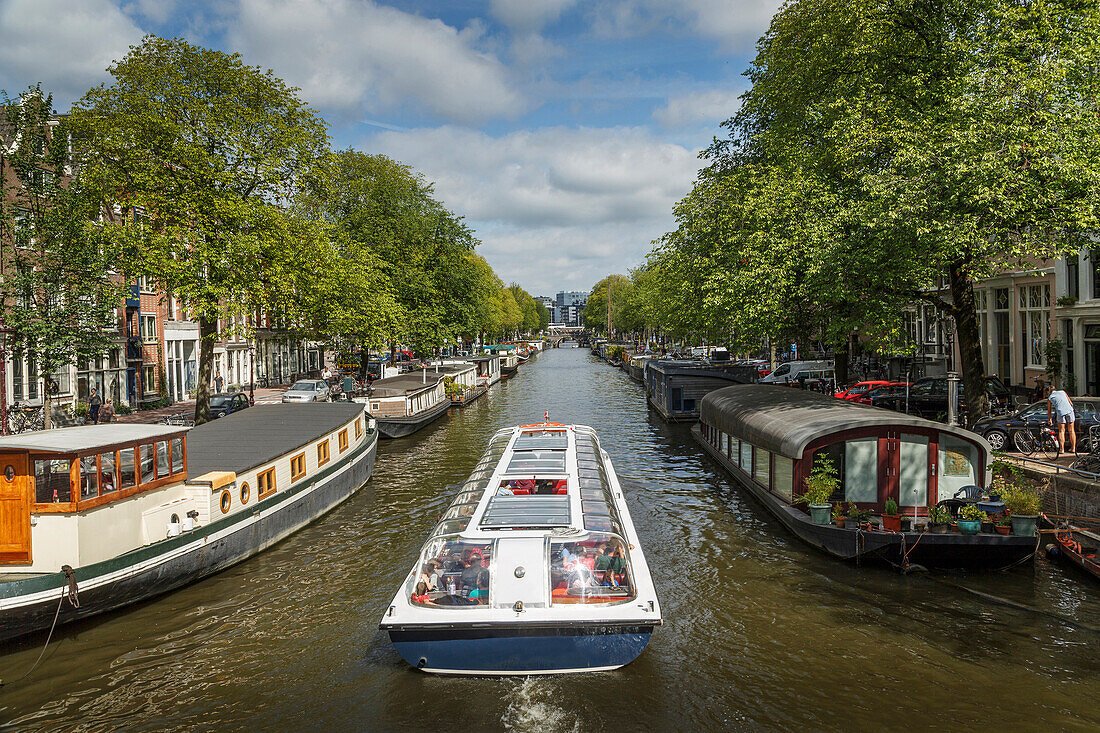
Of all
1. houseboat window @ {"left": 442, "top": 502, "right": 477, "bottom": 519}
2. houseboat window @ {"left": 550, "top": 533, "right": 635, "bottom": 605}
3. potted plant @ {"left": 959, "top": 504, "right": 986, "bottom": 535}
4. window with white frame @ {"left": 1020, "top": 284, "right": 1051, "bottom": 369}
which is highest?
window with white frame @ {"left": 1020, "top": 284, "right": 1051, "bottom": 369}

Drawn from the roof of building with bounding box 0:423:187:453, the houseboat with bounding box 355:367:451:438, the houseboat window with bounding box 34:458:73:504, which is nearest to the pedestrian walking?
the houseboat with bounding box 355:367:451:438

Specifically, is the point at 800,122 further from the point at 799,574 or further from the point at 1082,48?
the point at 799,574

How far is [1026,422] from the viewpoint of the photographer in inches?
792

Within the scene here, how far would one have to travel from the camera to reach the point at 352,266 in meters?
36.2

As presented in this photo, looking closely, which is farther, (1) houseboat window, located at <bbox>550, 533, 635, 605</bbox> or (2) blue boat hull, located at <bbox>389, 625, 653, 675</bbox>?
(1) houseboat window, located at <bbox>550, 533, 635, 605</bbox>

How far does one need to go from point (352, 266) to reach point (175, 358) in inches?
740

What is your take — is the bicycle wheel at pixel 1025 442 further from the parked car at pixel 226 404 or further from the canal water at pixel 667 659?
the parked car at pixel 226 404

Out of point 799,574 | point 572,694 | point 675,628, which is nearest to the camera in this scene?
point 572,694

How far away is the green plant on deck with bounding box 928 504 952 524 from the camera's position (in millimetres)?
14062

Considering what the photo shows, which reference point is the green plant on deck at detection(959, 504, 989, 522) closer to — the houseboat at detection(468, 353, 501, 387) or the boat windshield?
the boat windshield

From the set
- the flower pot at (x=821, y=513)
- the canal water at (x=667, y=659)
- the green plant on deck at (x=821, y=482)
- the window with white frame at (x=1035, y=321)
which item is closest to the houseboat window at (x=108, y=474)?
the canal water at (x=667, y=659)

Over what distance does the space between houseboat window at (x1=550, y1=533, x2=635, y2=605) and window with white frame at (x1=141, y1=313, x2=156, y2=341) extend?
4133cm

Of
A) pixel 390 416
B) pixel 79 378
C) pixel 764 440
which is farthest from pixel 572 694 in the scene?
pixel 79 378

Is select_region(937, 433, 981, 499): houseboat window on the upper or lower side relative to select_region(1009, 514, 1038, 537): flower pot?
upper
